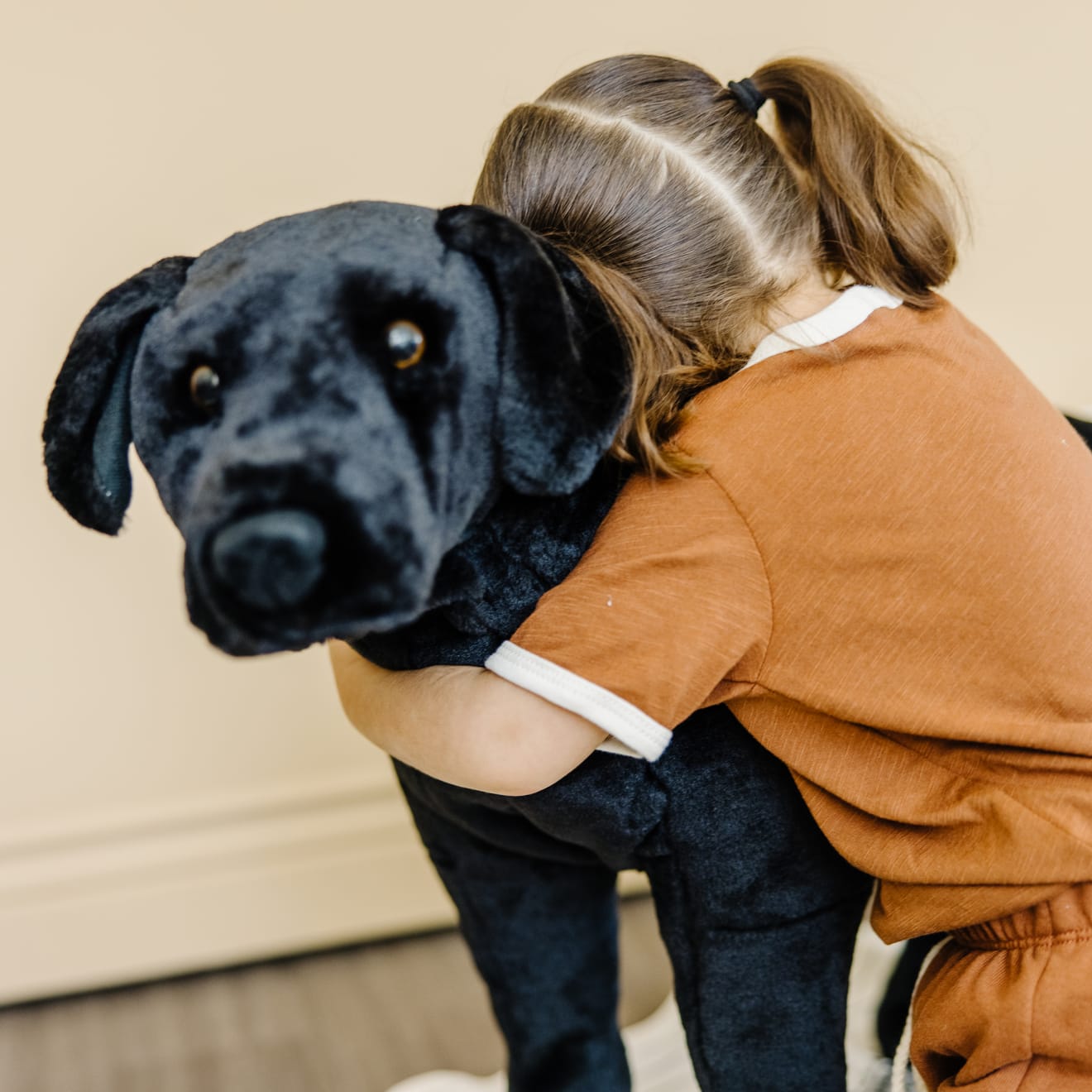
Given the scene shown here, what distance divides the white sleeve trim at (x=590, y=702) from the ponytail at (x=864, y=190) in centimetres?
33

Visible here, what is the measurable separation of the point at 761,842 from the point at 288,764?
23.5 inches

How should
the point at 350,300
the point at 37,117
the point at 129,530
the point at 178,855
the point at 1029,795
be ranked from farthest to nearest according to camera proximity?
the point at 178,855 < the point at 129,530 < the point at 37,117 < the point at 1029,795 < the point at 350,300

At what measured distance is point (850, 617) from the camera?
564 mm

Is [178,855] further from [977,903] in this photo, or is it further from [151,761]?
[977,903]

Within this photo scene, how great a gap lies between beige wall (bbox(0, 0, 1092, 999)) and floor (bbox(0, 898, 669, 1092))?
1.4 inches

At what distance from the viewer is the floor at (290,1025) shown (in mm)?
964

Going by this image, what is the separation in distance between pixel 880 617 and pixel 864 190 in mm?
306

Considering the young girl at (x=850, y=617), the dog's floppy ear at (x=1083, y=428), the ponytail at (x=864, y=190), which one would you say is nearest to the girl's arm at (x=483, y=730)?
the young girl at (x=850, y=617)

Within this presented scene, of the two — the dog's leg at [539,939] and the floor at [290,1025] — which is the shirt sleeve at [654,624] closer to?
the dog's leg at [539,939]

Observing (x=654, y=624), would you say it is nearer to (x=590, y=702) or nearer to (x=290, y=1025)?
(x=590, y=702)

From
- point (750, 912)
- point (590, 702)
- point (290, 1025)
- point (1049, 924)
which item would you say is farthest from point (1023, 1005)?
point (290, 1025)

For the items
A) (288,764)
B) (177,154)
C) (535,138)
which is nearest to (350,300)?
(535,138)

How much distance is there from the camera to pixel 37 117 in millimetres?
844

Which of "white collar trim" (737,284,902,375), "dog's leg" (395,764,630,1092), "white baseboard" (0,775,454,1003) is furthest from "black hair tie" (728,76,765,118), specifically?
"white baseboard" (0,775,454,1003)
